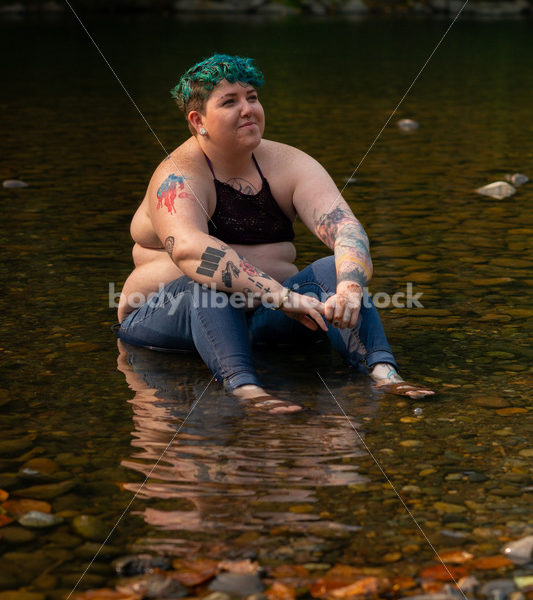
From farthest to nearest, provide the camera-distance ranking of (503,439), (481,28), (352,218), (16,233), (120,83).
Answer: (481,28), (120,83), (16,233), (352,218), (503,439)

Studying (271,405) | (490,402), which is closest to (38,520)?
(271,405)

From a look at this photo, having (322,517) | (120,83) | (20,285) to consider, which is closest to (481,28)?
(120,83)

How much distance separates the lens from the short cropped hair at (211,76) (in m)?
4.20

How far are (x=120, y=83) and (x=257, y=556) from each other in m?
13.1

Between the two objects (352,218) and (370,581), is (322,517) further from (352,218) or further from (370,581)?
(352,218)

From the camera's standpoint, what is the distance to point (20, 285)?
551 cm

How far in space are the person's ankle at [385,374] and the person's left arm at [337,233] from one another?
22 cm

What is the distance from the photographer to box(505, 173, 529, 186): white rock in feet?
26.7

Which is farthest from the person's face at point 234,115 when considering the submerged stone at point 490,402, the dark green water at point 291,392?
the submerged stone at point 490,402

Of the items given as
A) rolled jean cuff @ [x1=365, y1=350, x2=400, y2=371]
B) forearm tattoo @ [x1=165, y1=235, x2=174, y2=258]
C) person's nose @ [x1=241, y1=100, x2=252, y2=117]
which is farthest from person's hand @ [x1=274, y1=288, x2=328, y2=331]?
person's nose @ [x1=241, y1=100, x2=252, y2=117]

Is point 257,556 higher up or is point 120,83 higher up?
point 120,83

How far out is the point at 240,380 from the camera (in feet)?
13.0

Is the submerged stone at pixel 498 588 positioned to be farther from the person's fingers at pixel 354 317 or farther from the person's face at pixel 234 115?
the person's face at pixel 234 115

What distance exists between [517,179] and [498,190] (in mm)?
550
